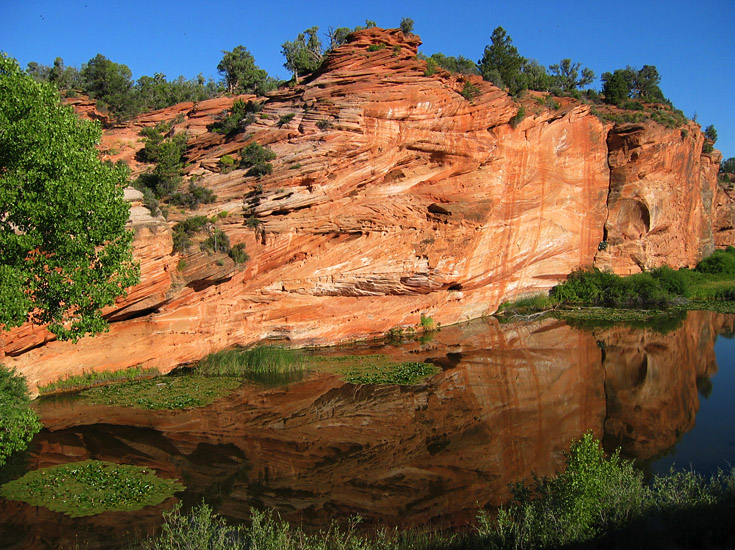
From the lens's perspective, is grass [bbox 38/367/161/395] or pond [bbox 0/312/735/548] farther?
grass [bbox 38/367/161/395]

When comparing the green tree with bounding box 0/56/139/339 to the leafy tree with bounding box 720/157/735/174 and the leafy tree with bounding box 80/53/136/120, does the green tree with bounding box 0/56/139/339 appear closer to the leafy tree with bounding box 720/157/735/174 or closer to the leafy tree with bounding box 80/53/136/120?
the leafy tree with bounding box 80/53/136/120

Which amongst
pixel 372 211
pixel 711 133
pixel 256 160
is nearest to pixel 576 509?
pixel 372 211

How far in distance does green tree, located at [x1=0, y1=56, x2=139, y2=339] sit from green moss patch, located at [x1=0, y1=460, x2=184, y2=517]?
278cm

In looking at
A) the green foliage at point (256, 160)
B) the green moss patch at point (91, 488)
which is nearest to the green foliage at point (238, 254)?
the green foliage at point (256, 160)

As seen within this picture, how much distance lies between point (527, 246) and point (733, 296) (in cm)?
1504

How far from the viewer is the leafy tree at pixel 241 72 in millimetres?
34312

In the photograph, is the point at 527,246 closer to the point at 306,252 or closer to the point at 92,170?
the point at 306,252

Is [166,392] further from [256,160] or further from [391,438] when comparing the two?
[256,160]

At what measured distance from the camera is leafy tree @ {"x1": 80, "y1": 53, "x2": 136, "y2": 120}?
2859cm

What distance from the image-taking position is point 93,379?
15898 mm

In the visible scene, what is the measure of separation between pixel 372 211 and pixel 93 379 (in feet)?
41.0

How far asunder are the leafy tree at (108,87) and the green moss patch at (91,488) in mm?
22286

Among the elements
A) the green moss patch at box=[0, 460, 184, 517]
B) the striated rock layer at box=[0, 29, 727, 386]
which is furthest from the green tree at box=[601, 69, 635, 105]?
the green moss patch at box=[0, 460, 184, 517]

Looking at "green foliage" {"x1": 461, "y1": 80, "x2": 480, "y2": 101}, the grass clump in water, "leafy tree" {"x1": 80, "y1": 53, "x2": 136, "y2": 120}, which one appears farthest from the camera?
"leafy tree" {"x1": 80, "y1": 53, "x2": 136, "y2": 120}
